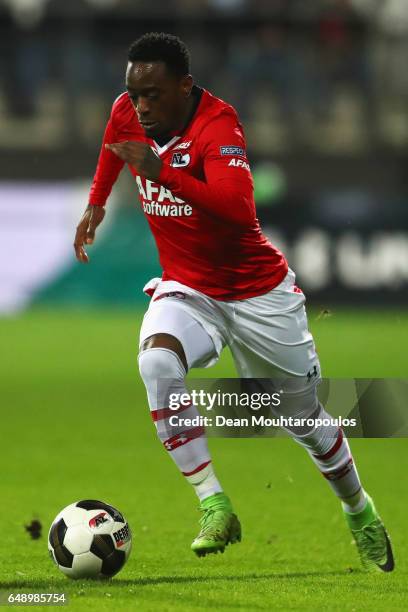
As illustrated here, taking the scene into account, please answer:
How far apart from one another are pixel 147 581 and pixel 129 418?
18.1ft

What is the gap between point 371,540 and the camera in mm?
5387

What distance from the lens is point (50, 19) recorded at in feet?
78.4

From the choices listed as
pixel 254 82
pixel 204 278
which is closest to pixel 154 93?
pixel 204 278

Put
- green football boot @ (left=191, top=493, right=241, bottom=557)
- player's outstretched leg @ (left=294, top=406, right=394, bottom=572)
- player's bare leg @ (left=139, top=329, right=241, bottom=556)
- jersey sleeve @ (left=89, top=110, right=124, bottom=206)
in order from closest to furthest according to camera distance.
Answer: green football boot @ (left=191, top=493, right=241, bottom=557) < player's bare leg @ (left=139, top=329, right=241, bottom=556) < player's outstretched leg @ (left=294, top=406, right=394, bottom=572) < jersey sleeve @ (left=89, top=110, right=124, bottom=206)

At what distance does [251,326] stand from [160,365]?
1.94 ft

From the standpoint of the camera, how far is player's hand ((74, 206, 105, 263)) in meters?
5.61

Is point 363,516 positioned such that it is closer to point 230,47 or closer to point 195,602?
point 195,602

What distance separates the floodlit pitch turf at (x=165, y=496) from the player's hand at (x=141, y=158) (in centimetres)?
152

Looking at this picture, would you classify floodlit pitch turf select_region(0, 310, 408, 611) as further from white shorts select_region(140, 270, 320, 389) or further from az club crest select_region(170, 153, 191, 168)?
az club crest select_region(170, 153, 191, 168)

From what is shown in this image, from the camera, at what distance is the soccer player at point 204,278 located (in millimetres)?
4852

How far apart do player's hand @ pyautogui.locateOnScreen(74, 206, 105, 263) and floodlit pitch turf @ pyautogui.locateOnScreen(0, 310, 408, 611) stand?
51.2 inches

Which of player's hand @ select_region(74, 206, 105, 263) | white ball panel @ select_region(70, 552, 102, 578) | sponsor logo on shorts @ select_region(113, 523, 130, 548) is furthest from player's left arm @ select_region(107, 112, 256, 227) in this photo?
white ball panel @ select_region(70, 552, 102, 578)

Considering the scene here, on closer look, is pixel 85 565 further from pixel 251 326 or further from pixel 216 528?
pixel 251 326

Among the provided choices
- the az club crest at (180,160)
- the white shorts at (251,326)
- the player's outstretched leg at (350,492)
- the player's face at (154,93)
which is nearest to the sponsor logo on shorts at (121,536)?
the white shorts at (251,326)
